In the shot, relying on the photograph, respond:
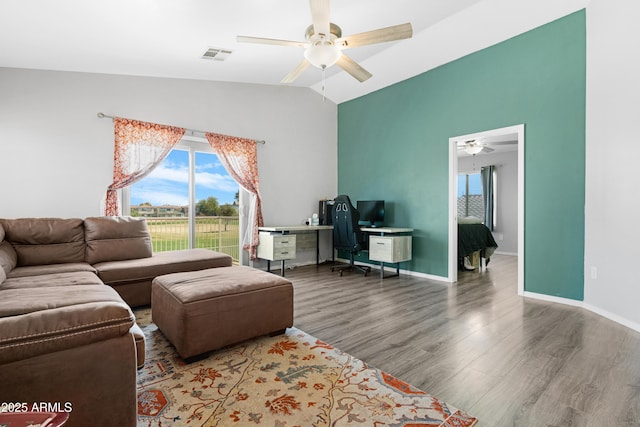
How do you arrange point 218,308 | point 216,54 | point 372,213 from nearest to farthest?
point 218,308 → point 216,54 → point 372,213

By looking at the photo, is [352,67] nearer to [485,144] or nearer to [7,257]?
[7,257]

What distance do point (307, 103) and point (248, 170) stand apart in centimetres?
177

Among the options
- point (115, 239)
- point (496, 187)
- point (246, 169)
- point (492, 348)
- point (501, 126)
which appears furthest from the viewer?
point (496, 187)

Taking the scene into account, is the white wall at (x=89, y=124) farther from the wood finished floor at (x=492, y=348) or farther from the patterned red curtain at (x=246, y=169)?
the wood finished floor at (x=492, y=348)

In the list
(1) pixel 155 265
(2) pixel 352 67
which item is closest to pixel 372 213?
(2) pixel 352 67

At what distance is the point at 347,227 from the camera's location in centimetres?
475

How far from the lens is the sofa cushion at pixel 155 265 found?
298 cm

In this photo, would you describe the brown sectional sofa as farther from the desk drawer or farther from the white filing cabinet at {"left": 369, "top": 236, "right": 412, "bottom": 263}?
the white filing cabinet at {"left": 369, "top": 236, "right": 412, "bottom": 263}

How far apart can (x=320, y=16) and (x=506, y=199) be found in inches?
283

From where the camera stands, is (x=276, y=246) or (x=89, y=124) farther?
(x=276, y=246)

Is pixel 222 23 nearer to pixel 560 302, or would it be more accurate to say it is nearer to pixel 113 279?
pixel 113 279

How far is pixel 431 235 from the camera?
473cm

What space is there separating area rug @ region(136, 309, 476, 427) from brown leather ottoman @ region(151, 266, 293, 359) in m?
0.14

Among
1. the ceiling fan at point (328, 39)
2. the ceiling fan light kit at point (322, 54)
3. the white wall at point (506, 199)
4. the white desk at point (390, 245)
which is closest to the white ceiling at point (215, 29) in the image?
the ceiling fan at point (328, 39)
